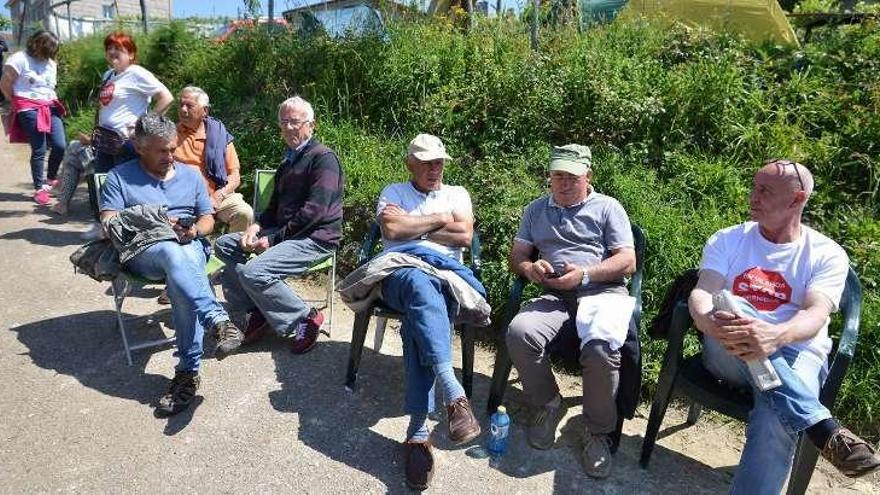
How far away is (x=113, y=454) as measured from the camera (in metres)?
3.07

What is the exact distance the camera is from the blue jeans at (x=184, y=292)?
3514 mm

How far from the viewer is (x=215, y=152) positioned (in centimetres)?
506

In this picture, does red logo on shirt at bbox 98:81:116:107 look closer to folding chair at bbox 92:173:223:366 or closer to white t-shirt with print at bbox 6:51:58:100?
folding chair at bbox 92:173:223:366

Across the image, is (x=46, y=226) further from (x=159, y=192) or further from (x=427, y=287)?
(x=427, y=287)

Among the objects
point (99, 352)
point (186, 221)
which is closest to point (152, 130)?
point (186, 221)

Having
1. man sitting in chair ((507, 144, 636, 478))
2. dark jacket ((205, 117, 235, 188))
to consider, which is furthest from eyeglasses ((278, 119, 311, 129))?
man sitting in chair ((507, 144, 636, 478))

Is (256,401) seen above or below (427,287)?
below

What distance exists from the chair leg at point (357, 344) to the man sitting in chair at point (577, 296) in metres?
0.85

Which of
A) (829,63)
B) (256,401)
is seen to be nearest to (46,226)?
(256,401)

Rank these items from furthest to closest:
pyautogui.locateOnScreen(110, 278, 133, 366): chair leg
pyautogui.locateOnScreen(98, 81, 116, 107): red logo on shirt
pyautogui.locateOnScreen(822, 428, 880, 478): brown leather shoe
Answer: pyautogui.locateOnScreen(98, 81, 116, 107): red logo on shirt < pyautogui.locateOnScreen(110, 278, 133, 366): chair leg < pyautogui.locateOnScreen(822, 428, 880, 478): brown leather shoe

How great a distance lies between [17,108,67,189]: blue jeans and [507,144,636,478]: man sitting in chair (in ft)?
18.7

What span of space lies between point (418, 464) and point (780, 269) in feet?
6.30

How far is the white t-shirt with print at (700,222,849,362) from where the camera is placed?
9.57ft

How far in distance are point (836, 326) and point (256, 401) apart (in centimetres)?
335
